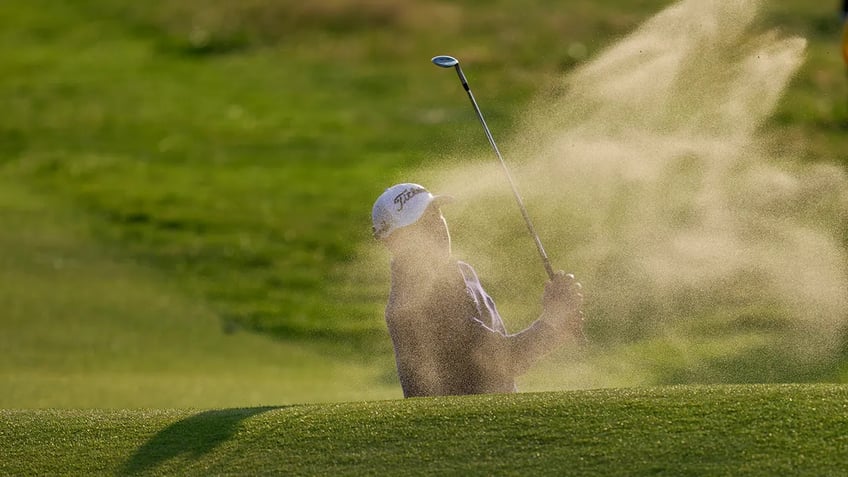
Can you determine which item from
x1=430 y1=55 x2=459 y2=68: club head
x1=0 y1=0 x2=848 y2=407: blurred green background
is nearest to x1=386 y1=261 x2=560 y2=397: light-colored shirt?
x1=430 y1=55 x2=459 y2=68: club head

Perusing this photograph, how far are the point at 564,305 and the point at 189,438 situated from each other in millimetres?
1873

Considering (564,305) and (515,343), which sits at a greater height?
(564,305)

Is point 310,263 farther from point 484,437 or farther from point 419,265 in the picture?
point 484,437

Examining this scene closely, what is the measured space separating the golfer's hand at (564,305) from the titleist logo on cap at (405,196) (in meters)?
0.83

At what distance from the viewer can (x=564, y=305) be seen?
628 cm

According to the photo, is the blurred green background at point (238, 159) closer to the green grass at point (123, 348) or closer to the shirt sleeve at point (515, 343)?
the green grass at point (123, 348)

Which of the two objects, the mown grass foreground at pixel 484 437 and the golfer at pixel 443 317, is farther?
the golfer at pixel 443 317

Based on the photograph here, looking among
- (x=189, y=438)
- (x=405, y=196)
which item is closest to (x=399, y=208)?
(x=405, y=196)

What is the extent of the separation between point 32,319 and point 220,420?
7692 millimetres

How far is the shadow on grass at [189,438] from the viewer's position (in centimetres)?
577

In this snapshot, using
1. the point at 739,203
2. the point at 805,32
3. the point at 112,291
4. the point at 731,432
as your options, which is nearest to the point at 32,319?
the point at 112,291

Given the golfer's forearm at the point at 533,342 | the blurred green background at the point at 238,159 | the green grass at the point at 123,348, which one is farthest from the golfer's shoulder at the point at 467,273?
the green grass at the point at 123,348

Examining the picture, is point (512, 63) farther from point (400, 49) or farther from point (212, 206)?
point (212, 206)

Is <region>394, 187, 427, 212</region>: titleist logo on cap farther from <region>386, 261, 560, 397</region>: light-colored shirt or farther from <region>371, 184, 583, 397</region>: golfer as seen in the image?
<region>386, 261, 560, 397</region>: light-colored shirt
